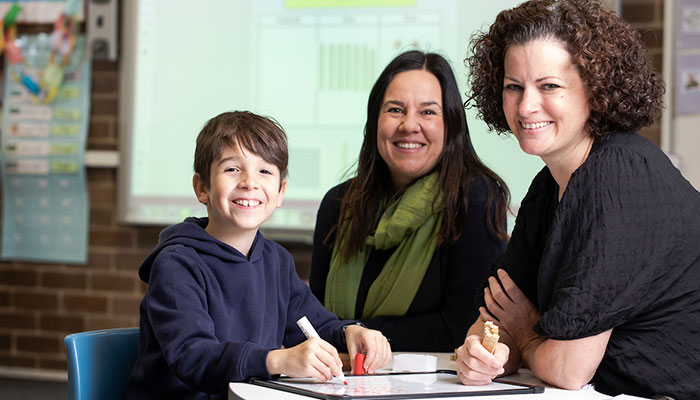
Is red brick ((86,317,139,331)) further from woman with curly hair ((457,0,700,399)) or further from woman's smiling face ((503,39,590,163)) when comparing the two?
woman's smiling face ((503,39,590,163))

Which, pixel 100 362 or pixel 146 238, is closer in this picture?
pixel 100 362

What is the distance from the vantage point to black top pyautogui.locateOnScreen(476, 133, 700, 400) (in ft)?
3.64

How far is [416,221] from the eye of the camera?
6.32ft

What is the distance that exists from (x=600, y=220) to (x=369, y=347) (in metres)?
0.49

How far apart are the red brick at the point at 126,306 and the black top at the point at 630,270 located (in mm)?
2916

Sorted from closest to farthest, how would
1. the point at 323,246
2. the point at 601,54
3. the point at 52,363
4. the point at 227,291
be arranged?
the point at 601,54
the point at 227,291
the point at 323,246
the point at 52,363

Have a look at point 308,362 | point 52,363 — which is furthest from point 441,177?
point 52,363

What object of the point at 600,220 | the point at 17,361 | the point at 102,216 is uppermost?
the point at 600,220

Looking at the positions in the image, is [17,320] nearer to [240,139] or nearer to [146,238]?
[146,238]

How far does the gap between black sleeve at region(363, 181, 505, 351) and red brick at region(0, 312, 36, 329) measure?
2588 millimetres

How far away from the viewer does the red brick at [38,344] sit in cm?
383

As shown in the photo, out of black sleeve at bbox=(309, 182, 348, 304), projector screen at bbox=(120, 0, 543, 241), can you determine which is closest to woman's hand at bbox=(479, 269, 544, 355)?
black sleeve at bbox=(309, 182, 348, 304)

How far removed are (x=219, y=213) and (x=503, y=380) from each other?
0.63 m

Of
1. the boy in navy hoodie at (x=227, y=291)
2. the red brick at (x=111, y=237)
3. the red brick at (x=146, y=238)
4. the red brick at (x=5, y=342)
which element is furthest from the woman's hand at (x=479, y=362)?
the red brick at (x=5, y=342)
